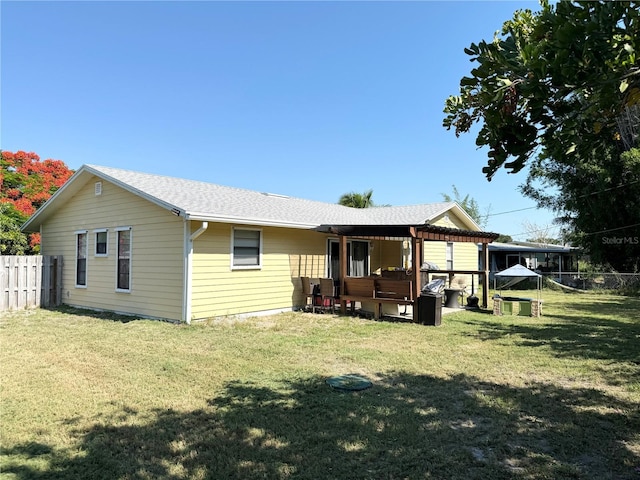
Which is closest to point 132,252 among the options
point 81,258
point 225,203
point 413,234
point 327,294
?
point 225,203

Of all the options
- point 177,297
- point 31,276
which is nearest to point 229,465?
point 177,297

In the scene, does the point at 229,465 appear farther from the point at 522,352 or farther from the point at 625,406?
the point at 522,352

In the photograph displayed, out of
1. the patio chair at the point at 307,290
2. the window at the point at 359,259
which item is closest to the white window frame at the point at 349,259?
the window at the point at 359,259

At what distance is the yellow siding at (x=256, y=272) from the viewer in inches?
384

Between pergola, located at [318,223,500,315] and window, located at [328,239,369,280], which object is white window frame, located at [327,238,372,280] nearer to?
window, located at [328,239,369,280]

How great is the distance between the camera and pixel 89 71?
41.4 ft

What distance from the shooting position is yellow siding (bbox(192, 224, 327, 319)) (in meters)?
9.75

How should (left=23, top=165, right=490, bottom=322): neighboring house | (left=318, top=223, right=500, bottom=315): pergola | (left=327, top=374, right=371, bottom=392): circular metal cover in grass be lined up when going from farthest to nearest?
(left=318, top=223, right=500, bottom=315): pergola < (left=23, top=165, right=490, bottom=322): neighboring house < (left=327, top=374, right=371, bottom=392): circular metal cover in grass

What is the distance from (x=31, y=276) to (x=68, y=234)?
5.39 ft

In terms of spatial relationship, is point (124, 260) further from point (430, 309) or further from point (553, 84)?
point (553, 84)

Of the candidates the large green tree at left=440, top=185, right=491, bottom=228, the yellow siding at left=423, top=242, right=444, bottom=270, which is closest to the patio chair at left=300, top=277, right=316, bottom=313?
the yellow siding at left=423, top=242, right=444, bottom=270

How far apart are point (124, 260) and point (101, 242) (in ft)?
4.67

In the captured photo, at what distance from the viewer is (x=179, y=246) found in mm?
9602

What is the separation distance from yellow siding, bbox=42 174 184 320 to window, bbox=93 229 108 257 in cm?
15
